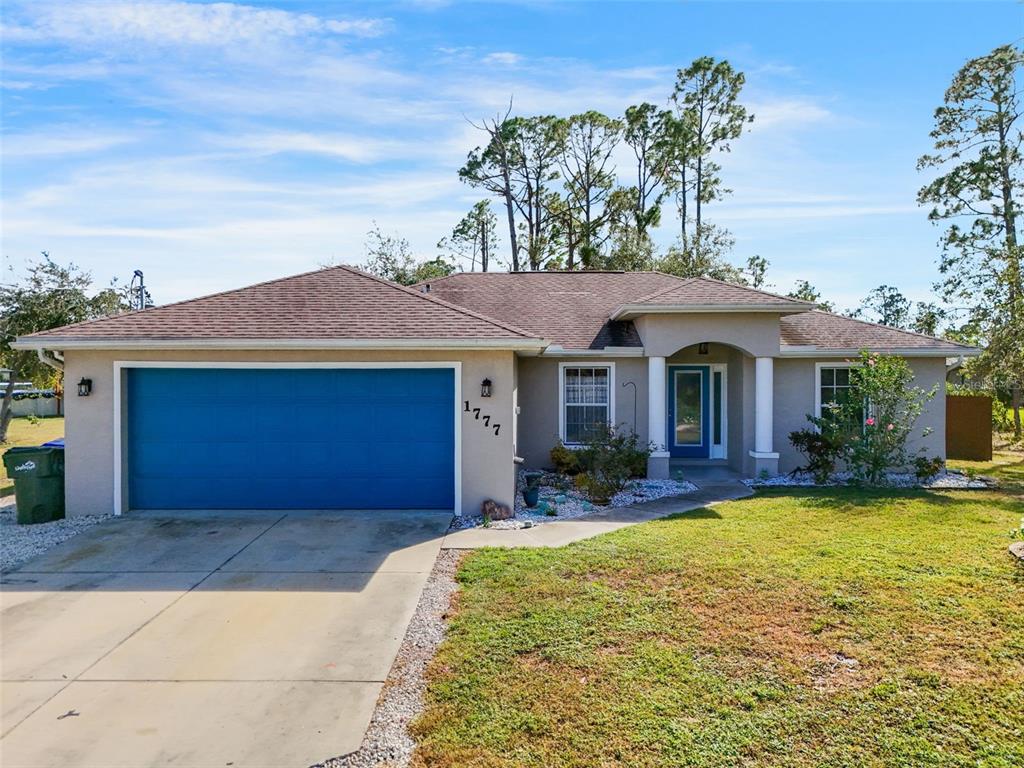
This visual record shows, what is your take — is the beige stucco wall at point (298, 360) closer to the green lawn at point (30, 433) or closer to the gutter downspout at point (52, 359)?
the gutter downspout at point (52, 359)

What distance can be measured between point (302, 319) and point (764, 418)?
9902 mm

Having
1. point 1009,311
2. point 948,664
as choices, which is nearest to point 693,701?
point 948,664

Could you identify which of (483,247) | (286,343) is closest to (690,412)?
(286,343)

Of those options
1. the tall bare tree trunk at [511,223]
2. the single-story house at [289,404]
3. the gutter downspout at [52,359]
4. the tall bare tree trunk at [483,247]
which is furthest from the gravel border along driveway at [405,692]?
the tall bare tree trunk at [483,247]

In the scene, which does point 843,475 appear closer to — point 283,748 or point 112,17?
point 283,748

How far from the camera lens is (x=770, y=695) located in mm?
4227

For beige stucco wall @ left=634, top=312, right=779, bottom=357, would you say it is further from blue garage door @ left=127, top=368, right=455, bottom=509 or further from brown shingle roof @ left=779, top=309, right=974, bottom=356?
blue garage door @ left=127, top=368, right=455, bottom=509

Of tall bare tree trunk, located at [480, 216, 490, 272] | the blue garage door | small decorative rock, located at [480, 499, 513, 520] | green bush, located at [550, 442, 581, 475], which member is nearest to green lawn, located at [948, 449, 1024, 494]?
green bush, located at [550, 442, 581, 475]

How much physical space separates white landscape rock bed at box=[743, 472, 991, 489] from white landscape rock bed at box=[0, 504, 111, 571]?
1216cm

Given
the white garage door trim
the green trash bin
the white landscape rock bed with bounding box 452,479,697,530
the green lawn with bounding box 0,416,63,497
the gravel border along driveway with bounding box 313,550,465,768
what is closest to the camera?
the gravel border along driveway with bounding box 313,550,465,768

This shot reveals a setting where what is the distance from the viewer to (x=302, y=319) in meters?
9.82

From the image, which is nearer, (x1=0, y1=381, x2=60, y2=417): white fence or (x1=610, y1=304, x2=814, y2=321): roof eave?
(x1=610, y1=304, x2=814, y2=321): roof eave

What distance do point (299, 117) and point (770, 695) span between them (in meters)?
14.6

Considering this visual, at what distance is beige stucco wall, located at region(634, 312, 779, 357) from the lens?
12.8 meters
